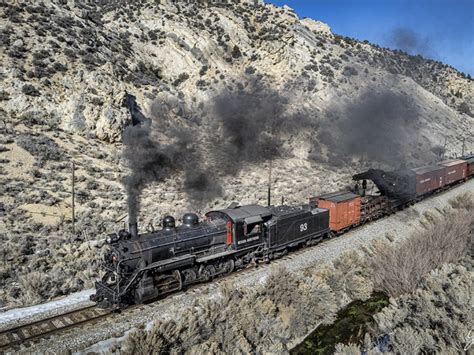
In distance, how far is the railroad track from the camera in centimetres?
1145

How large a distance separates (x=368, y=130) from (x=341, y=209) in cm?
2612

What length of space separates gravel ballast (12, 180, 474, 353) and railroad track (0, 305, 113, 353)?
347 millimetres

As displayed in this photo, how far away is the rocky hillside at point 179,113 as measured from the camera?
1102 inches

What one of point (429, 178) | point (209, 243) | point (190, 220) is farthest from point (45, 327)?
point (429, 178)

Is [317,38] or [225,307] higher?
[317,38]

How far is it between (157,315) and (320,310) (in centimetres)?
629

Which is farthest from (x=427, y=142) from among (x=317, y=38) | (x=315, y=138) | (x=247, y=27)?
(x=247, y=27)

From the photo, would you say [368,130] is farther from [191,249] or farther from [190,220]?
[191,249]

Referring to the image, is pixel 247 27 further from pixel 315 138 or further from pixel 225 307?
pixel 225 307

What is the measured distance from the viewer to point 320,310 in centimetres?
1497

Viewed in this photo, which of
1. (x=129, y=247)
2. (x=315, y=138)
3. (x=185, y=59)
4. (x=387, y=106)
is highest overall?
(x=185, y=59)

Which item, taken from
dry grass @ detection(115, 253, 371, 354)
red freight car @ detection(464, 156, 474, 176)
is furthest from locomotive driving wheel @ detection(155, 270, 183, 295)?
red freight car @ detection(464, 156, 474, 176)

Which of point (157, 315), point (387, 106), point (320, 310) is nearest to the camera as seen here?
point (157, 315)

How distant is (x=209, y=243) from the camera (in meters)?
16.0
